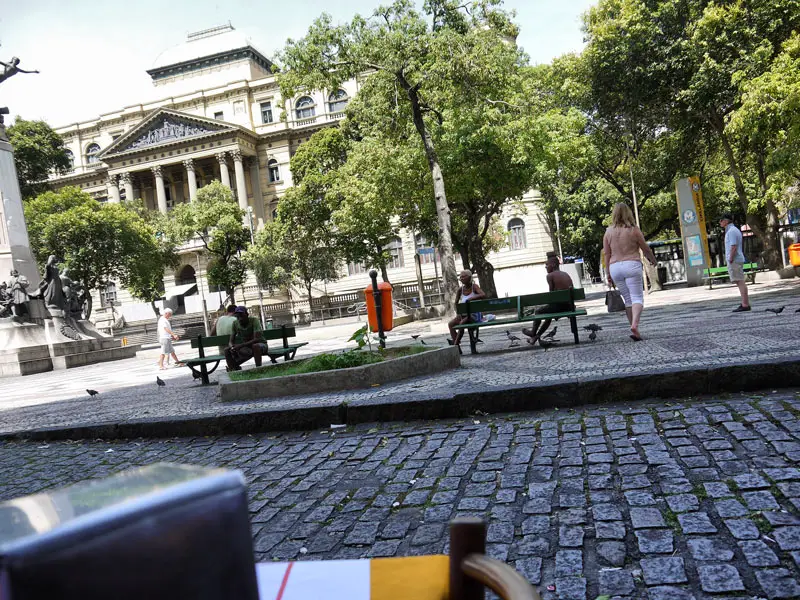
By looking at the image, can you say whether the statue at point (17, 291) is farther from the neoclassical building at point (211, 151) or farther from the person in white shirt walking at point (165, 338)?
the neoclassical building at point (211, 151)

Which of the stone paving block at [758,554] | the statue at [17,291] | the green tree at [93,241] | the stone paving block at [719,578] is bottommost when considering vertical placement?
the stone paving block at [758,554]

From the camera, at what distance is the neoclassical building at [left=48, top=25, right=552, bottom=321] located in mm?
55531

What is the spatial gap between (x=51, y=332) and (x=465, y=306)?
1969 centimetres

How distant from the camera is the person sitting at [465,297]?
36.2ft

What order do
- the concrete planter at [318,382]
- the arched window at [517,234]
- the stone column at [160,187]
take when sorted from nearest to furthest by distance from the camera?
the concrete planter at [318,382]
the arched window at [517,234]
the stone column at [160,187]

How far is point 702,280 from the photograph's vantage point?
1078 inches

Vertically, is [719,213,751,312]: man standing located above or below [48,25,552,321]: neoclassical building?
below

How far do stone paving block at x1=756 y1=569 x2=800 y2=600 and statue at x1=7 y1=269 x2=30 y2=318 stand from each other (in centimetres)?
2549

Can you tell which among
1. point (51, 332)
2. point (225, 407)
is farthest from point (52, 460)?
point (51, 332)

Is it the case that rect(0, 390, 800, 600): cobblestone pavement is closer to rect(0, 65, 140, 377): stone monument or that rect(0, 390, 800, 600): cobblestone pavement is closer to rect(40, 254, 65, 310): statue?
rect(0, 65, 140, 377): stone monument

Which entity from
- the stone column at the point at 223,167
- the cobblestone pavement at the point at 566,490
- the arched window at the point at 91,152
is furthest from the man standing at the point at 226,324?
the arched window at the point at 91,152

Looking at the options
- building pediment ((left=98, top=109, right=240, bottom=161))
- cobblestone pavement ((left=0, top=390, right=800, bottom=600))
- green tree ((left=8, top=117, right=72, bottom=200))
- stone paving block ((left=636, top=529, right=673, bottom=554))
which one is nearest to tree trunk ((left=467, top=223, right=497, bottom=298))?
cobblestone pavement ((left=0, top=390, right=800, bottom=600))

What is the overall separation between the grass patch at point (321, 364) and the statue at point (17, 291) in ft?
60.9

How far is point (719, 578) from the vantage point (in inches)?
95.4
